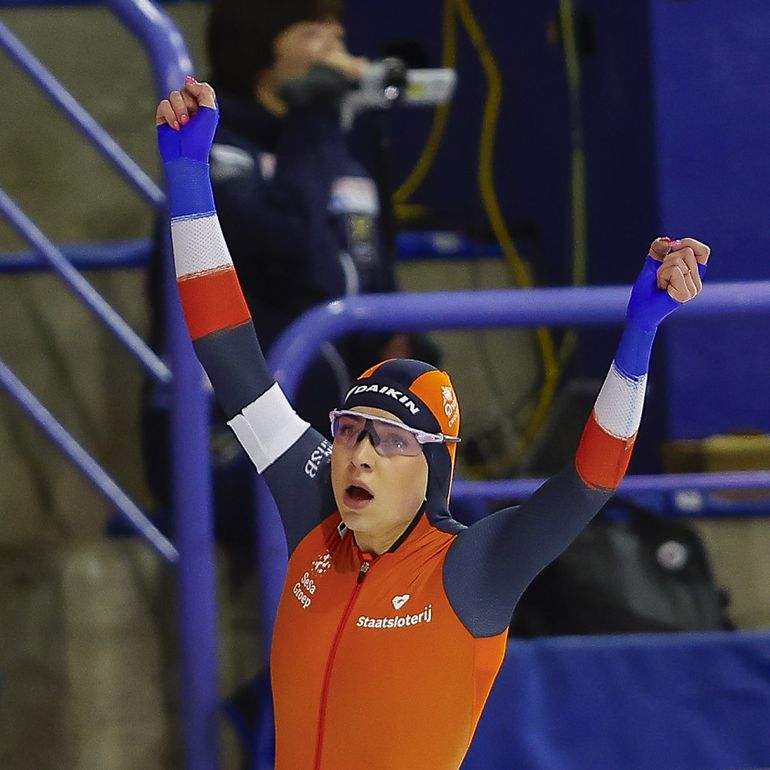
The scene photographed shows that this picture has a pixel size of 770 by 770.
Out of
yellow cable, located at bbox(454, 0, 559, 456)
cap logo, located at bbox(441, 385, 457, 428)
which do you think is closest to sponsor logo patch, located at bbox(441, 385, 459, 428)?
cap logo, located at bbox(441, 385, 457, 428)

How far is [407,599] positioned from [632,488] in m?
0.84

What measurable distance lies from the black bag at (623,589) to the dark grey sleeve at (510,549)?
946mm

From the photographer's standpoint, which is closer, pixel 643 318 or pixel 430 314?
pixel 643 318

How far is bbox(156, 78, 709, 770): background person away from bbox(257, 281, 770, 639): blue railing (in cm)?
44

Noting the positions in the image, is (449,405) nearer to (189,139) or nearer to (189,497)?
(189,139)

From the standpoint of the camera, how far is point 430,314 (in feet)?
7.20

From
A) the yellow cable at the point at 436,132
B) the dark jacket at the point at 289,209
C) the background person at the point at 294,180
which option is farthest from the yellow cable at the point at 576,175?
the dark jacket at the point at 289,209

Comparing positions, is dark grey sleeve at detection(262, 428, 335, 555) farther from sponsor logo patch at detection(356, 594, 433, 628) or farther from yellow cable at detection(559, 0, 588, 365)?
yellow cable at detection(559, 0, 588, 365)

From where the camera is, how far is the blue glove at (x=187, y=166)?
169cm

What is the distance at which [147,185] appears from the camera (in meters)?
2.48

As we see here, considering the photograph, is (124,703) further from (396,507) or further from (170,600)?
(396,507)

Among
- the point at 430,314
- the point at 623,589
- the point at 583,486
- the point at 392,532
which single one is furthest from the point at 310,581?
the point at 623,589

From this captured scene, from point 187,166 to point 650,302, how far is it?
0.54 m

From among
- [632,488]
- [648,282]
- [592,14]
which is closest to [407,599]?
[648,282]
